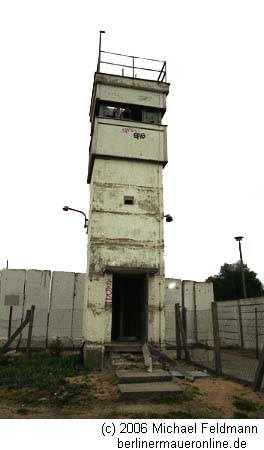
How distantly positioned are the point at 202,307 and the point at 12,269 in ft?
35.3

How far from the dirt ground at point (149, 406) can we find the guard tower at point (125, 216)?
4.18 meters

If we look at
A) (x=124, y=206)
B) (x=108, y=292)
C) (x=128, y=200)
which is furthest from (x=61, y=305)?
(x=128, y=200)

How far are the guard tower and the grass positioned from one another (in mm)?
1113

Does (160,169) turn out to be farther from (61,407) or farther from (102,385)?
(61,407)

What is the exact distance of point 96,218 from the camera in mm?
13859

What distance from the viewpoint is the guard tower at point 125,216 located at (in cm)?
1312

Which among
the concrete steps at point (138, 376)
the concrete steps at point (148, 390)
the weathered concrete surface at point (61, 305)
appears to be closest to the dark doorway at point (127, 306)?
the concrete steps at point (138, 376)

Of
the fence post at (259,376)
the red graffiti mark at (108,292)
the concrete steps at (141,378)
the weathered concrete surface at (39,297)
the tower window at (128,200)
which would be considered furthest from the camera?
the weathered concrete surface at (39,297)

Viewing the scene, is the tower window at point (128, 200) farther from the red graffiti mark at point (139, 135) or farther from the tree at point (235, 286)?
the tree at point (235, 286)

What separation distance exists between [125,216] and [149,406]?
26.7 feet

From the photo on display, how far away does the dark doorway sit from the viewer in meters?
14.8

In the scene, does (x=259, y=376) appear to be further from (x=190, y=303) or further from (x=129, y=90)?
(x=129, y=90)

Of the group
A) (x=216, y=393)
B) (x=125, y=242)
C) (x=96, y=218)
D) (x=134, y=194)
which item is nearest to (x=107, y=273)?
(x=125, y=242)

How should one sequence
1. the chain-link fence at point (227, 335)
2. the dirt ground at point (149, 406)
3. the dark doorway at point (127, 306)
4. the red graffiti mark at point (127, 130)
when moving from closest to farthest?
the dirt ground at point (149, 406) < the chain-link fence at point (227, 335) < the dark doorway at point (127, 306) < the red graffiti mark at point (127, 130)
